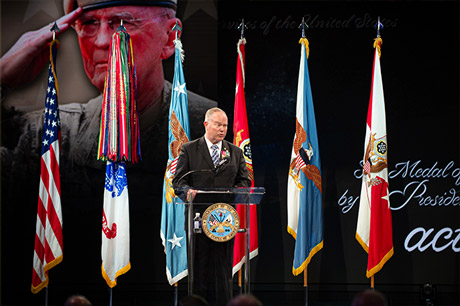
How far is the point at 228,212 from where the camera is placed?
3.72 m

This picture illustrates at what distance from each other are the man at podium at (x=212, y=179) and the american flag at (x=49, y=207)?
2077 mm

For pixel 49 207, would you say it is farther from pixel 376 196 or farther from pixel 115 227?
pixel 376 196

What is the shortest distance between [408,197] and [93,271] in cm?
363

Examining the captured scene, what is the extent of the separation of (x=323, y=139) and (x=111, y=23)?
2.73 m

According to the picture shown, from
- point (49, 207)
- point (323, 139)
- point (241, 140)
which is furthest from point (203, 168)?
point (323, 139)

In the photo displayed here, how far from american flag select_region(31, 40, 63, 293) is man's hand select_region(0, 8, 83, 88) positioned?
0.72 metres

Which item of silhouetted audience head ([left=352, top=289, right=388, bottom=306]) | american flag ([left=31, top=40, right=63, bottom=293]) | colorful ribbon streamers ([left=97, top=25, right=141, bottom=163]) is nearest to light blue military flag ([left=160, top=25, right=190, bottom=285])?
colorful ribbon streamers ([left=97, top=25, right=141, bottom=163])

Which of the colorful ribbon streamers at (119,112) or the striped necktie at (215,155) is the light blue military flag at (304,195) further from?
the striped necktie at (215,155)

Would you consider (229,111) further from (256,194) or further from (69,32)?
(256,194)

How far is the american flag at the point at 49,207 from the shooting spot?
5.54 metres

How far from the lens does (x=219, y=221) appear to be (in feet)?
12.2

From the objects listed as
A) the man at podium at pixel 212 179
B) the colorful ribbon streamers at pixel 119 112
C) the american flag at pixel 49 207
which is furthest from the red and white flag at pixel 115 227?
the man at podium at pixel 212 179

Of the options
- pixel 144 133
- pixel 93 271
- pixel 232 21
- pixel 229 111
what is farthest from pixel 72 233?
pixel 232 21

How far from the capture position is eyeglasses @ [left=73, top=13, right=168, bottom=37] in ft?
20.2
